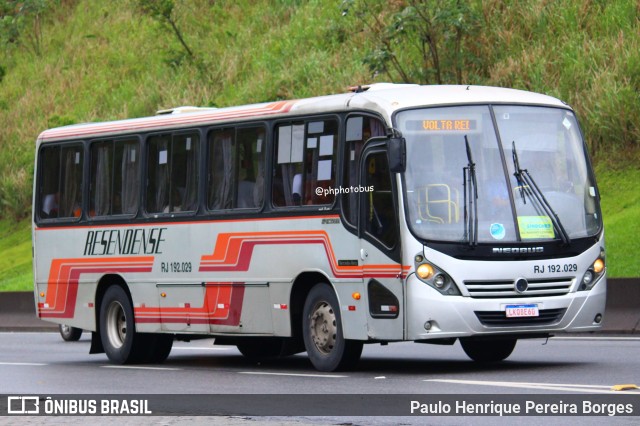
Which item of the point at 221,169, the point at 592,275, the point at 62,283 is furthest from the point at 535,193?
the point at 62,283

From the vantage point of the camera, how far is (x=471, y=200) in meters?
16.2

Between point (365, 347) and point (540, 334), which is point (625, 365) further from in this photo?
point (365, 347)

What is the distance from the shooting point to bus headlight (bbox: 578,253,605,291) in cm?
1655

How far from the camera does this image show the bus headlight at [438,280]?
15977 millimetres

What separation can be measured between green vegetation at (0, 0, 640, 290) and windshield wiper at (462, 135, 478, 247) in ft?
29.3

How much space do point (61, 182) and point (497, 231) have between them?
8.26 metres

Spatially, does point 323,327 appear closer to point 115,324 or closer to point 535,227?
point 535,227

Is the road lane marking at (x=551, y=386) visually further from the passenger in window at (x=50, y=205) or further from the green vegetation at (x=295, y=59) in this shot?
the green vegetation at (x=295, y=59)

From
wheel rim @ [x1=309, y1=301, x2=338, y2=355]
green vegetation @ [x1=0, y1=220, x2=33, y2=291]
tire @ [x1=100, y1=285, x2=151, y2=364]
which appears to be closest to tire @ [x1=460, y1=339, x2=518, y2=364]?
wheel rim @ [x1=309, y1=301, x2=338, y2=355]

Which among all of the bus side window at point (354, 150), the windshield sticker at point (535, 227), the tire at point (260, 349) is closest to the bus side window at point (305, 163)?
the bus side window at point (354, 150)

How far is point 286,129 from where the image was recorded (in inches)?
715

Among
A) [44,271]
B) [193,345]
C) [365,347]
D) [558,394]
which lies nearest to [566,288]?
[558,394]

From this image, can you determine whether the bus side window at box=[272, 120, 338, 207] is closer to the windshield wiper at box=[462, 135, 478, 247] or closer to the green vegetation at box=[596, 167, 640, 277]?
the windshield wiper at box=[462, 135, 478, 247]

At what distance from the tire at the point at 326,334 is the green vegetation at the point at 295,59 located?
8655 mm
